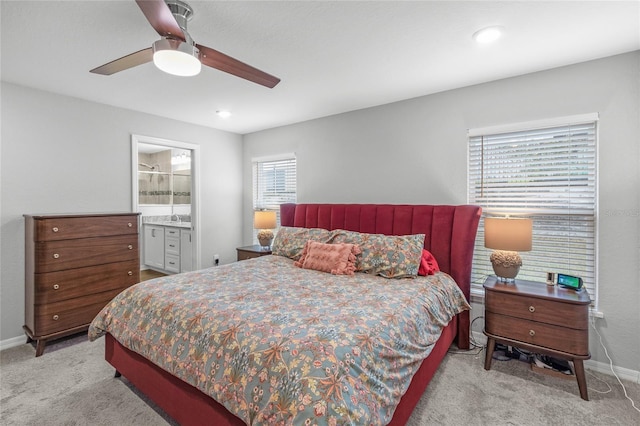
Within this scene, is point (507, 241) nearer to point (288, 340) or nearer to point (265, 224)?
point (288, 340)

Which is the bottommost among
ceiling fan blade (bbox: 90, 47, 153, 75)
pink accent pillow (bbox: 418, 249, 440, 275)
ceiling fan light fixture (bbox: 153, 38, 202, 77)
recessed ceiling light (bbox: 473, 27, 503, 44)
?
pink accent pillow (bbox: 418, 249, 440, 275)

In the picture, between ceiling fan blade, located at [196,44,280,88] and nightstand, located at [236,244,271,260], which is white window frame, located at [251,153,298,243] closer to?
nightstand, located at [236,244,271,260]

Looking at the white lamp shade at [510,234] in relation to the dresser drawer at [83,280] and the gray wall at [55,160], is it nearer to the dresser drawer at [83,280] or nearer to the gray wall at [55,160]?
the dresser drawer at [83,280]

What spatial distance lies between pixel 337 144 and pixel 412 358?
2.82 m

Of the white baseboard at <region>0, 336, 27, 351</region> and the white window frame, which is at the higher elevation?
the white window frame

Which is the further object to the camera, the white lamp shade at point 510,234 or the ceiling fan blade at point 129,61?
the white lamp shade at point 510,234

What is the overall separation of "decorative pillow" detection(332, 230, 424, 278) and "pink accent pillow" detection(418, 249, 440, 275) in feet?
0.26

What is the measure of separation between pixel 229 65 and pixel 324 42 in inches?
27.8

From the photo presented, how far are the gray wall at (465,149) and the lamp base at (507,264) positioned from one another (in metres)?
0.58

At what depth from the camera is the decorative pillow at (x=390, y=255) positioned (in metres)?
2.51

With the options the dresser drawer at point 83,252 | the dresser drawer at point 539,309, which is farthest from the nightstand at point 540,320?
the dresser drawer at point 83,252

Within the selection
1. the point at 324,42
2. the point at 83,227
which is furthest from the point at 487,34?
the point at 83,227

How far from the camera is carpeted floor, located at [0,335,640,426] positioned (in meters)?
1.85

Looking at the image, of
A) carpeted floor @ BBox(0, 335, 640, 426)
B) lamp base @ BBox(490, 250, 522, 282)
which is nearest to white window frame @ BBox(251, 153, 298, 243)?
lamp base @ BBox(490, 250, 522, 282)
